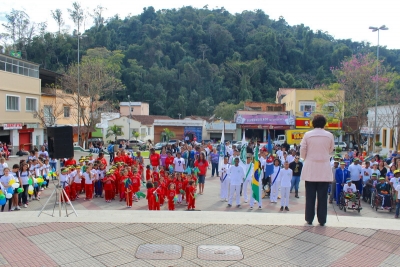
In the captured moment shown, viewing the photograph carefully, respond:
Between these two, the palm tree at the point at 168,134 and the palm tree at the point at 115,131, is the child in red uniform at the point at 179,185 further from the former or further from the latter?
the palm tree at the point at 115,131

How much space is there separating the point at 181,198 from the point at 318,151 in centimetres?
703

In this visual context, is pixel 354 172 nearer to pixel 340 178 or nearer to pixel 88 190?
pixel 340 178

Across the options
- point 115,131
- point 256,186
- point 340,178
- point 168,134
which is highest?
point 115,131

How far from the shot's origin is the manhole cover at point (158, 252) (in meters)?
5.36

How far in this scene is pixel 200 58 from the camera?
92.2 m

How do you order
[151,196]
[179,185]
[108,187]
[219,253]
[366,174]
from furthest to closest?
[366,174], [108,187], [179,185], [151,196], [219,253]

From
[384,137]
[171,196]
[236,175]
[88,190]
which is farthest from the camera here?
[384,137]

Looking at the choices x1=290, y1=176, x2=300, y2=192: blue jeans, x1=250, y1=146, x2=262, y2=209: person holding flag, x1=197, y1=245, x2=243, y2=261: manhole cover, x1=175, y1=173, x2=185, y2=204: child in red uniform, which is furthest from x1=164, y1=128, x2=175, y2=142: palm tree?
x1=197, y1=245, x2=243, y2=261: manhole cover

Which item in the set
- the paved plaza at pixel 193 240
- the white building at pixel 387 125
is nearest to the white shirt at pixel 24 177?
the paved plaza at pixel 193 240

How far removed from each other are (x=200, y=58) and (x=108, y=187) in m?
82.5

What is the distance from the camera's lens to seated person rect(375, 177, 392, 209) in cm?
1157

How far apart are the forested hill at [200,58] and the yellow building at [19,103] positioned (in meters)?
42.9

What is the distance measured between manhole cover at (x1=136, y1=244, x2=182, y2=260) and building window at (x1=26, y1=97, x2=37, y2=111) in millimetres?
29681

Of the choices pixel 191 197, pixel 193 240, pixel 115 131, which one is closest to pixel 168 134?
pixel 115 131
